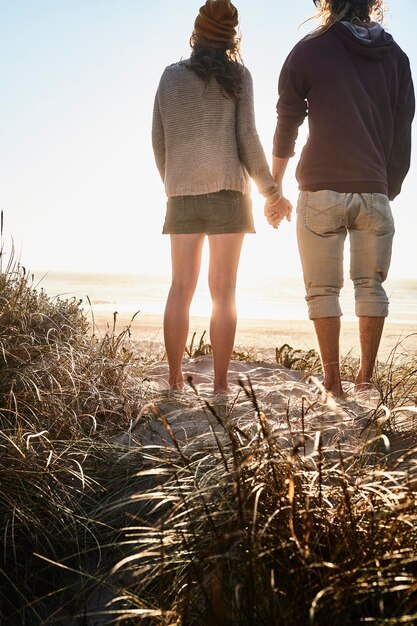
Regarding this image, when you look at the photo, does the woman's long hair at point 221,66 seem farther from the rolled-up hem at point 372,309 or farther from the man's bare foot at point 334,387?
the man's bare foot at point 334,387

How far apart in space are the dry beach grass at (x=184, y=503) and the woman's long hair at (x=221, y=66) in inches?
68.6

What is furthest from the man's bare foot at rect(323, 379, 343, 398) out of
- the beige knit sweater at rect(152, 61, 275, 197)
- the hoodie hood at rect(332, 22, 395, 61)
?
the hoodie hood at rect(332, 22, 395, 61)

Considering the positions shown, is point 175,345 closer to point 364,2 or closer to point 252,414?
point 252,414

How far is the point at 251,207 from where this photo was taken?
430 centimetres

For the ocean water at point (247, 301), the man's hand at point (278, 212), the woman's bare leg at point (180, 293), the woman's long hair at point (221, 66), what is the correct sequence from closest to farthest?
Result: the woman's long hair at point (221, 66) < the woman's bare leg at point (180, 293) < the man's hand at point (278, 212) < the ocean water at point (247, 301)

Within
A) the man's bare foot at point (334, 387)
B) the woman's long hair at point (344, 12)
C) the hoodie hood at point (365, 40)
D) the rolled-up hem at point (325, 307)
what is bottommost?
the man's bare foot at point (334, 387)

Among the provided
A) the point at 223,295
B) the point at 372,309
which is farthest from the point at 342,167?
the point at 223,295

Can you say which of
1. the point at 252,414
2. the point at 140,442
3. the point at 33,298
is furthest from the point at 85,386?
the point at 33,298

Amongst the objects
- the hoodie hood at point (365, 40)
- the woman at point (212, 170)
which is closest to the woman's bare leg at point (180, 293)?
the woman at point (212, 170)

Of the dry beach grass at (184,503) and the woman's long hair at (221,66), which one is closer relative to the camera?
the dry beach grass at (184,503)

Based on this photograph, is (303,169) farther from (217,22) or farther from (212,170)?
(217,22)

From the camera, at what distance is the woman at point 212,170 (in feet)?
13.7

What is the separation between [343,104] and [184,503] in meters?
3.09

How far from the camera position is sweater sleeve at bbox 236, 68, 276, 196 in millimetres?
4223
